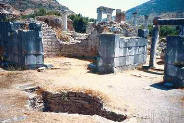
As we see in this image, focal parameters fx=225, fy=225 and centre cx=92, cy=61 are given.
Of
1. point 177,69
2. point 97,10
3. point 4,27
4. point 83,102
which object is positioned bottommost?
point 83,102

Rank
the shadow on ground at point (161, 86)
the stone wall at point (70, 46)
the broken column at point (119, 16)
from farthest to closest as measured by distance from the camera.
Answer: the broken column at point (119, 16)
the stone wall at point (70, 46)
the shadow on ground at point (161, 86)

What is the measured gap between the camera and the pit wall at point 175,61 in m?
11.1

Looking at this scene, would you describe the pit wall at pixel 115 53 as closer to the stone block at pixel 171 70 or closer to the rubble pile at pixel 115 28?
the stone block at pixel 171 70

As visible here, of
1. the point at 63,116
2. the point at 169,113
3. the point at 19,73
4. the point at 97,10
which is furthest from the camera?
the point at 97,10

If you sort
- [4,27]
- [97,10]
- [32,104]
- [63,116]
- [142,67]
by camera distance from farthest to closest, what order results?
[97,10]
[142,67]
[4,27]
[32,104]
[63,116]

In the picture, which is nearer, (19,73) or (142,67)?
(19,73)

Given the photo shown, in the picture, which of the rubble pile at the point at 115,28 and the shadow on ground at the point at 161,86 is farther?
the rubble pile at the point at 115,28

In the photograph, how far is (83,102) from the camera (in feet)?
29.9

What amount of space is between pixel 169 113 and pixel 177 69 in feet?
13.8

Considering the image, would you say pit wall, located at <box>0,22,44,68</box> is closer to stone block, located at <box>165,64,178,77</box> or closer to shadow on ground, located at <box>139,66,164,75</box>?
shadow on ground, located at <box>139,66,164,75</box>

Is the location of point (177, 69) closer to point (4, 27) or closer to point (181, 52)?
point (181, 52)

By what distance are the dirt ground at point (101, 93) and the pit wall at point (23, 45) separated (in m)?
0.93

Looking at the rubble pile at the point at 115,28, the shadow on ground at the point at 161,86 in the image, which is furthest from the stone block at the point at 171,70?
the rubble pile at the point at 115,28

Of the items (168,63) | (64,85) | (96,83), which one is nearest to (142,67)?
(168,63)
